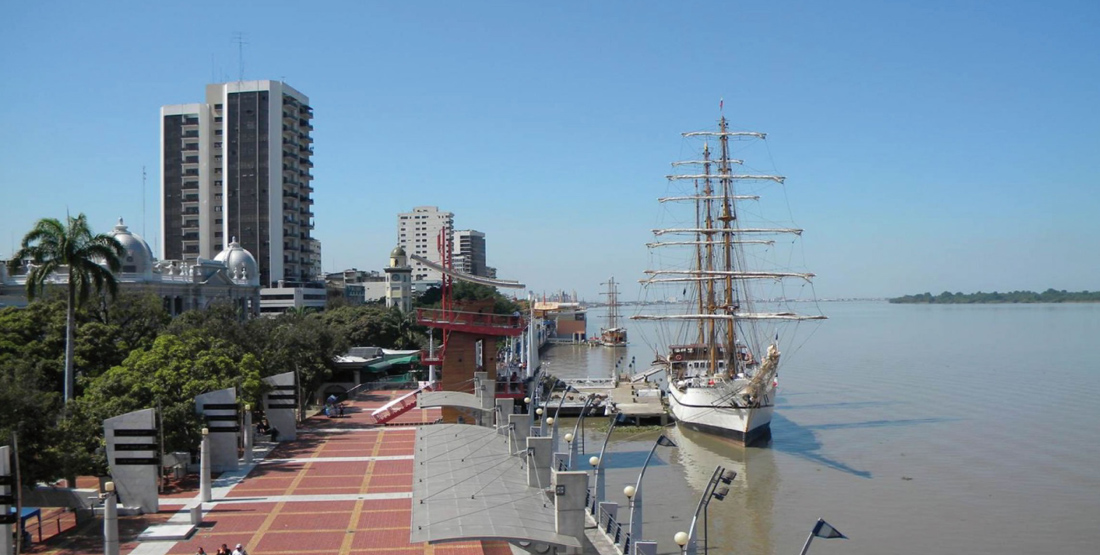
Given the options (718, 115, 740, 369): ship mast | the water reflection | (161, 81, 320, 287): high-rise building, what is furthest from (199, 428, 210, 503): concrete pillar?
(161, 81, 320, 287): high-rise building

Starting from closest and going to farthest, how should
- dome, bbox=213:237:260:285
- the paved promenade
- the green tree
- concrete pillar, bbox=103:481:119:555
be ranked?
concrete pillar, bbox=103:481:119:555 < the paved promenade < the green tree < dome, bbox=213:237:260:285

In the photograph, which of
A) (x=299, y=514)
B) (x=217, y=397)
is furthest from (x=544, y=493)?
(x=217, y=397)

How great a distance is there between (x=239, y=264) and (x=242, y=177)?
23132 mm

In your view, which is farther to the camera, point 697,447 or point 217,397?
point 697,447

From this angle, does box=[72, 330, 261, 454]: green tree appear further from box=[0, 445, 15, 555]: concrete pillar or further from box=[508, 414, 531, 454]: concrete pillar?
box=[508, 414, 531, 454]: concrete pillar

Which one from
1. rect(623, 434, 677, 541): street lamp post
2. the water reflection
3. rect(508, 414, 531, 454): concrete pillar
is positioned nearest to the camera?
rect(623, 434, 677, 541): street lamp post

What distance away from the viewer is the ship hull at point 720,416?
146 feet

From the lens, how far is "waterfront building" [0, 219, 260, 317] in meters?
61.2

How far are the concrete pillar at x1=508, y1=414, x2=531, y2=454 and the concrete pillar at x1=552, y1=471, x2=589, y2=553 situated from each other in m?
6.61

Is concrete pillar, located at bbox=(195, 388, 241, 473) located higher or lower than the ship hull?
higher

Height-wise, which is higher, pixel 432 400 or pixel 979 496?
pixel 432 400

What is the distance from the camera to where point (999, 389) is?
199 feet

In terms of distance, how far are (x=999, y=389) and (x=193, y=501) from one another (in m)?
53.5

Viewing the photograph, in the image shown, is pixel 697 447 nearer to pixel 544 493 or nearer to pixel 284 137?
pixel 544 493
